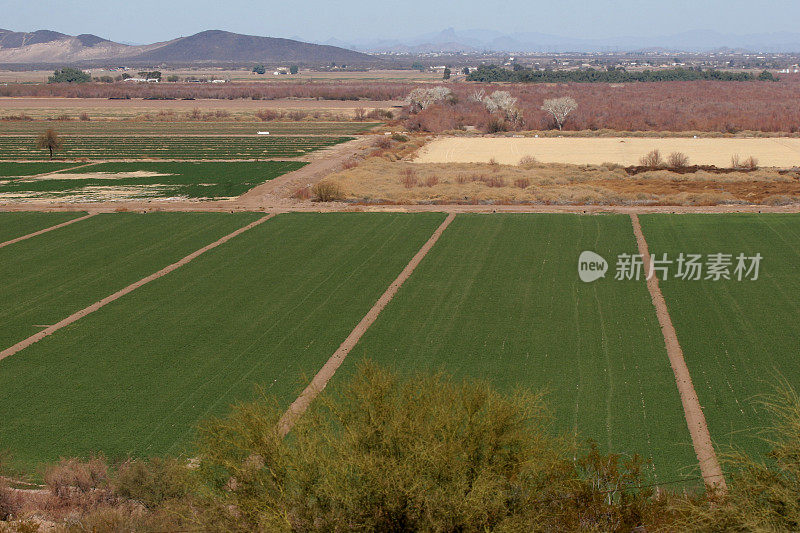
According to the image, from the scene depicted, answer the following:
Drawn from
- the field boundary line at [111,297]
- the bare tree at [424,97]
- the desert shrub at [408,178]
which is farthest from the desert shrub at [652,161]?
the bare tree at [424,97]

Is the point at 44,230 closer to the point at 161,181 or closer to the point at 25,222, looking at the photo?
the point at 25,222

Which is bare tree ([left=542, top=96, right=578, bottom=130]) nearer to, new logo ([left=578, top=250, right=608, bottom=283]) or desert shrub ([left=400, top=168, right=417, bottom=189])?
desert shrub ([left=400, top=168, right=417, bottom=189])

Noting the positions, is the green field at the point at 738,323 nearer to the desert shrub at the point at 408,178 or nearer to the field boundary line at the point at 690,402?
the field boundary line at the point at 690,402

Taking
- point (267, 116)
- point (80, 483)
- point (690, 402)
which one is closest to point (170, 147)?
point (267, 116)

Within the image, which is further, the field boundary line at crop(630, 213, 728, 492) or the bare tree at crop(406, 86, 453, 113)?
the bare tree at crop(406, 86, 453, 113)

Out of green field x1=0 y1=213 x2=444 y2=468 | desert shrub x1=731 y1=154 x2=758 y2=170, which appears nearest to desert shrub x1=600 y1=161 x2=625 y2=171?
desert shrub x1=731 y1=154 x2=758 y2=170
